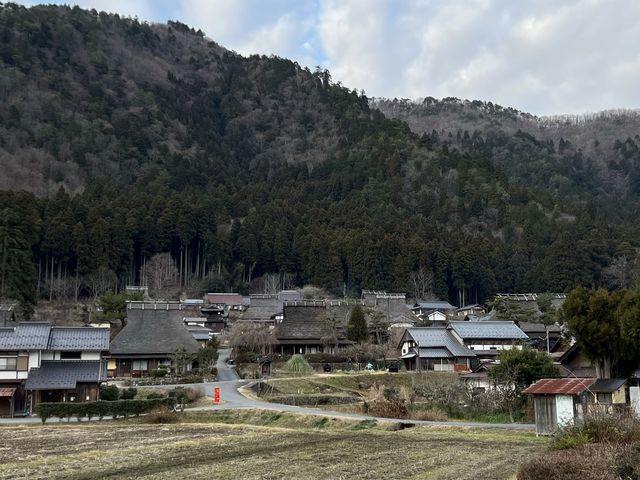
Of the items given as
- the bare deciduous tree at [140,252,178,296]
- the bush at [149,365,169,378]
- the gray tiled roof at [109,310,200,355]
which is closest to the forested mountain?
the bare deciduous tree at [140,252,178,296]

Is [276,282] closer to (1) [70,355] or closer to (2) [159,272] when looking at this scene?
(2) [159,272]

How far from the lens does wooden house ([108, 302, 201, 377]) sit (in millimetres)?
43031

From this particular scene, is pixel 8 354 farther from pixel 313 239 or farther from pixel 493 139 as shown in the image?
Result: pixel 493 139

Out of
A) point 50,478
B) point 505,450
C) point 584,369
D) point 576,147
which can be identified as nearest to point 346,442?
point 505,450

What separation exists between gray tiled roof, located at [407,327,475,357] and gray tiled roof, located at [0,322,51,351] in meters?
24.0

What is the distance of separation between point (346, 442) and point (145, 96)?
125806 mm

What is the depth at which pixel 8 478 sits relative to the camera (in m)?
15.5

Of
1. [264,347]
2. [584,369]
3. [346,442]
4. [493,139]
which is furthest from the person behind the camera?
[493,139]

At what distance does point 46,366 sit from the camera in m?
33.7

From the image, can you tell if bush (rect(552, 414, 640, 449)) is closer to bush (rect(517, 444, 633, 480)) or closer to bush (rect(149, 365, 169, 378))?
bush (rect(517, 444, 633, 480))

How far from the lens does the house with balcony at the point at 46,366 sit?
32.2 metres

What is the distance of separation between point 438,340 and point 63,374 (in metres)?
Result: 25.2

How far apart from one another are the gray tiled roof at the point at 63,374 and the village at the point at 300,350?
0.05m

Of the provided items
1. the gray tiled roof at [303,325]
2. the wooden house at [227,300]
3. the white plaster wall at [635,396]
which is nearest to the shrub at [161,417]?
the white plaster wall at [635,396]
